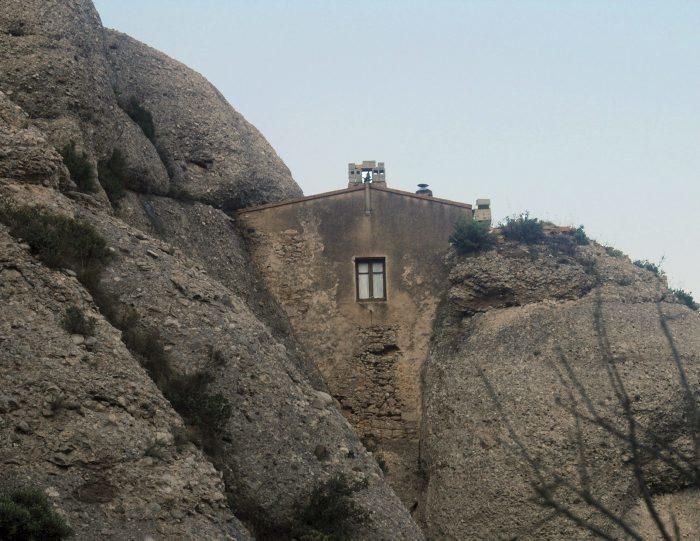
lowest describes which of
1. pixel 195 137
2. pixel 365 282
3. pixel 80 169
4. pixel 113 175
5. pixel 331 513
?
pixel 331 513

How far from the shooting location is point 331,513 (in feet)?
60.5

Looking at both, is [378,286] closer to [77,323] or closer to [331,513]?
[331,513]

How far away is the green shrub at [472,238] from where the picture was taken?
1102 inches

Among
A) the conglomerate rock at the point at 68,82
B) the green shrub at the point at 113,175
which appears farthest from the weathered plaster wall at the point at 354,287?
the green shrub at the point at 113,175

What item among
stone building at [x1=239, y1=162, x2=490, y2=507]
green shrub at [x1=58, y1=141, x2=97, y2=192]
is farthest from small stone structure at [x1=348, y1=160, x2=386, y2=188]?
green shrub at [x1=58, y1=141, x2=97, y2=192]

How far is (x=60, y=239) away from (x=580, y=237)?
548 inches

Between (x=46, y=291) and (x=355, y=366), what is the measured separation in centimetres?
1152

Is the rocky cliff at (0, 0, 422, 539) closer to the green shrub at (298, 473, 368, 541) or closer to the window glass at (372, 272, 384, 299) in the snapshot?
the green shrub at (298, 473, 368, 541)

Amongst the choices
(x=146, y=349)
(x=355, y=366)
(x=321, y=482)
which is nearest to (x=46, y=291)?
(x=146, y=349)

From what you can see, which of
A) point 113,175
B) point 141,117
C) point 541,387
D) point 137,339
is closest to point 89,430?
point 137,339

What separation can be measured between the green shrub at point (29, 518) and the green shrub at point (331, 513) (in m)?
5.16

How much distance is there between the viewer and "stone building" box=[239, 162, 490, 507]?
27516 millimetres

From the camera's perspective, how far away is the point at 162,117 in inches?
1167

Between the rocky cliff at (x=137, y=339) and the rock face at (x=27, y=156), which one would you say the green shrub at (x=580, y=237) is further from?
the rock face at (x=27, y=156)
